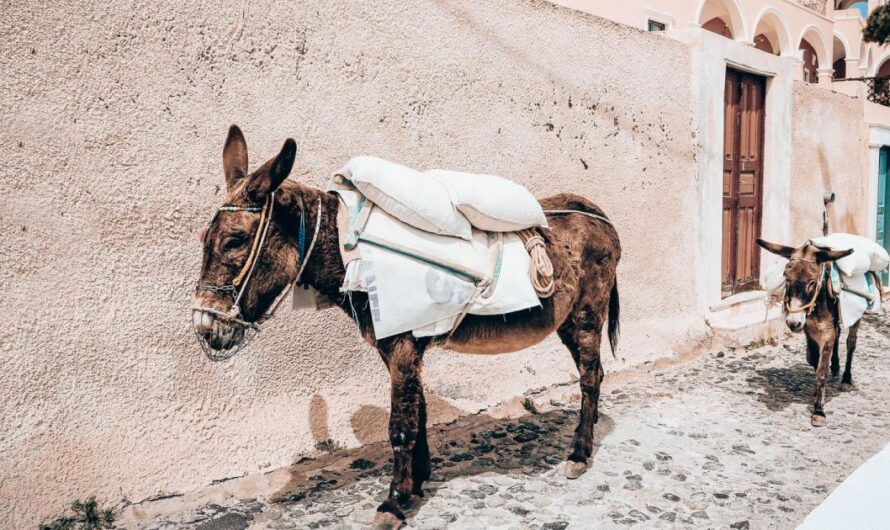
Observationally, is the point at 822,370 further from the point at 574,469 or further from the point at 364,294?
the point at 364,294

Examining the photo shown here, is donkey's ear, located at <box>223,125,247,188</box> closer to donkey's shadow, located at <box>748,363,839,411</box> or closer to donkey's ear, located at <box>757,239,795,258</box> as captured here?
donkey's ear, located at <box>757,239,795,258</box>

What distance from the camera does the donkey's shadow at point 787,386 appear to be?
5.23 m

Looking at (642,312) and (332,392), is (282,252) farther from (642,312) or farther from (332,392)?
(642,312)

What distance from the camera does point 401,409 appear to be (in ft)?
10.0

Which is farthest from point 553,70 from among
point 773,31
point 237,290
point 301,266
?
point 773,31

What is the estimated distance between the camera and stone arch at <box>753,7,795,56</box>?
17.4 m

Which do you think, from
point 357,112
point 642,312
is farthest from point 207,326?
point 642,312

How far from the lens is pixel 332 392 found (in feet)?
13.3

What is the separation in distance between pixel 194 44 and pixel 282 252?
142 centimetres

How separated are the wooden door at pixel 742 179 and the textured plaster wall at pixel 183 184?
3309 mm

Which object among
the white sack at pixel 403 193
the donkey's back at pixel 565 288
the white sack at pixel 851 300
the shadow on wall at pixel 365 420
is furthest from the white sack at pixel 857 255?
the white sack at pixel 403 193

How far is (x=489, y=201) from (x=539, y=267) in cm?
45

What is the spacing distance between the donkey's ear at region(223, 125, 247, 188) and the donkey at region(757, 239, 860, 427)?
12.2ft

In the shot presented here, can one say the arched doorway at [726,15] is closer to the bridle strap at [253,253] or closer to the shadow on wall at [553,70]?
the shadow on wall at [553,70]
